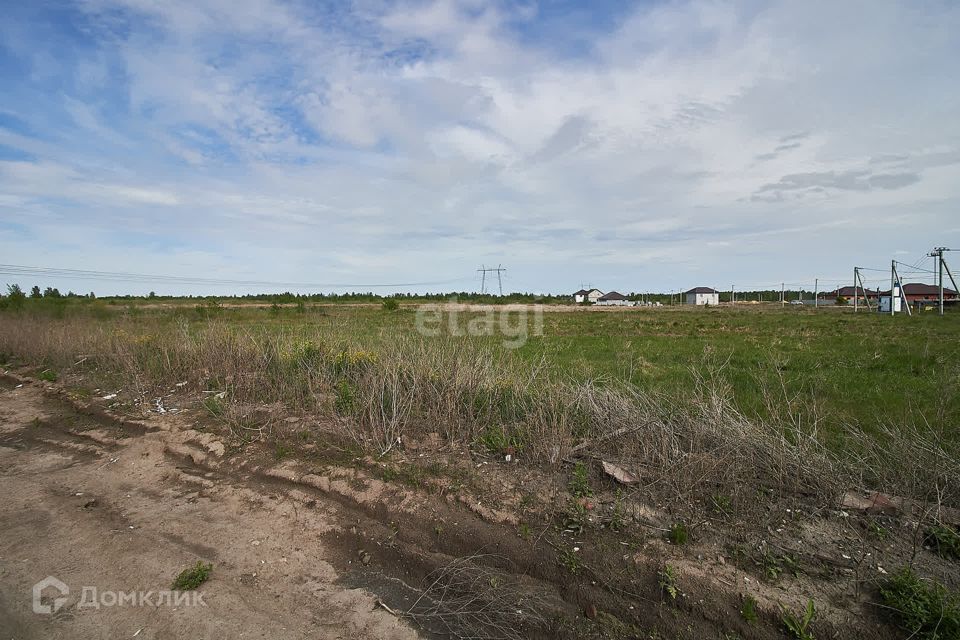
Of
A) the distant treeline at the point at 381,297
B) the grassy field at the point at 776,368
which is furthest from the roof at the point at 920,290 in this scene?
the grassy field at the point at 776,368

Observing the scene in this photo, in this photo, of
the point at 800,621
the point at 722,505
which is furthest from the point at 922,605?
the point at 722,505

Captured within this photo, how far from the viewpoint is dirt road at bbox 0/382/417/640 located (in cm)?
296

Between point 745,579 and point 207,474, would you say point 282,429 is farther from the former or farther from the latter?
point 745,579

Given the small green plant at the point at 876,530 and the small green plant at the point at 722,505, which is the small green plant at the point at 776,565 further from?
the small green plant at the point at 876,530

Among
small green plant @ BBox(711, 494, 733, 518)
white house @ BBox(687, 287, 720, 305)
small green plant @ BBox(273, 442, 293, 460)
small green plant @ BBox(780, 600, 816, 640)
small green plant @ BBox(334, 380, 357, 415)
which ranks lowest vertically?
small green plant @ BBox(780, 600, 816, 640)

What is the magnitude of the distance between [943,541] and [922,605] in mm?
889

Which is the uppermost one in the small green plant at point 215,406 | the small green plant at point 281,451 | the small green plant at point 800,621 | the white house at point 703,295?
the white house at point 703,295

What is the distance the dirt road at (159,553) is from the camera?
296 centimetres

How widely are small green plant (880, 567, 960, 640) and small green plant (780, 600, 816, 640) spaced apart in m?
0.43

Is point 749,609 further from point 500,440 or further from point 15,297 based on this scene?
point 15,297

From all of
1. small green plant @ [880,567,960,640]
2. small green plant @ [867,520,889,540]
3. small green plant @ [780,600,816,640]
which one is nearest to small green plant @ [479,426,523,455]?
small green plant @ [780,600,816,640]

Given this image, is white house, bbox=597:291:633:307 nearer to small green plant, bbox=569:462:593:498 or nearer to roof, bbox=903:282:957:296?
roof, bbox=903:282:957:296

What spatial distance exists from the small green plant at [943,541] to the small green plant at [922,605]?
472 mm

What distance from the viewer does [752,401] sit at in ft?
23.7
